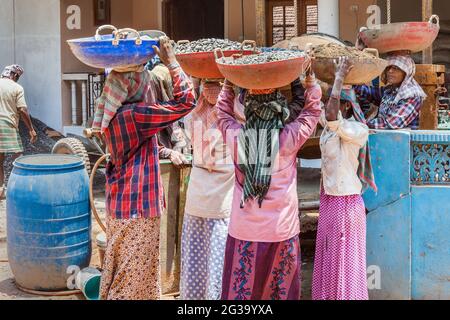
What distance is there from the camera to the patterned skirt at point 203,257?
391 centimetres

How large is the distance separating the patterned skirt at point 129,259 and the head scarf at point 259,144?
0.71m

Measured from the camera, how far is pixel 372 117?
4.77 m

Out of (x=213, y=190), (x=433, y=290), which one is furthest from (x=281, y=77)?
(x=433, y=290)

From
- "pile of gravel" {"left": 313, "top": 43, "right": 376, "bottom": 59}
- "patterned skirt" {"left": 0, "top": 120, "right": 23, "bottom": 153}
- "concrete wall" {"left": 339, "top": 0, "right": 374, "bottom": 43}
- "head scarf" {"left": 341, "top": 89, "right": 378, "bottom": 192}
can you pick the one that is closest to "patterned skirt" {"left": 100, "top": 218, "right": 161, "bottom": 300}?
"head scarf" {"left": 341, "top": 89, "right": 378, "bottom": 192}

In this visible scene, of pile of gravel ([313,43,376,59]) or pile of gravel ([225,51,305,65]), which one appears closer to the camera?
pile of gravel ([225,51,305,65])

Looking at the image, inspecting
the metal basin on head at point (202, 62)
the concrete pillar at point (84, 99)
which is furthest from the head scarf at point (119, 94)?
the concrete pillar at point (84, 99)

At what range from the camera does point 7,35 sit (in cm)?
1216

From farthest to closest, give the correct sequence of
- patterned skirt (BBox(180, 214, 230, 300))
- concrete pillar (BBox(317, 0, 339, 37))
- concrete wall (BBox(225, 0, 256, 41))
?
concrete wall (BBox(225, 0, 256, 41)) < concrete pillar (BBox(317, 0, 339, 37)) < patterned skirt (BBox(180, 214, 230, 300))

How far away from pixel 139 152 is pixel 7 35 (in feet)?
30.7

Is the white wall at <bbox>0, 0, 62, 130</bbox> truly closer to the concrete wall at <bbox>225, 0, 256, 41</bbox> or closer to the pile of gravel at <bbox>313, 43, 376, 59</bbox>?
the concrete wall at <bbox>225, 0, 256, 41</bbox>

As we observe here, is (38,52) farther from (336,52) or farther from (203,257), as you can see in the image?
(336,52)

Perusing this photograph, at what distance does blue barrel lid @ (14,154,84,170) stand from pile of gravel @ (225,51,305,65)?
2063 mm

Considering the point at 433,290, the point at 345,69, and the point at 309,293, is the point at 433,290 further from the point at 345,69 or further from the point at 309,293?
the point at 345,69

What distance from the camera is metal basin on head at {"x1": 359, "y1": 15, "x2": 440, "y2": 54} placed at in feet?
15.3
